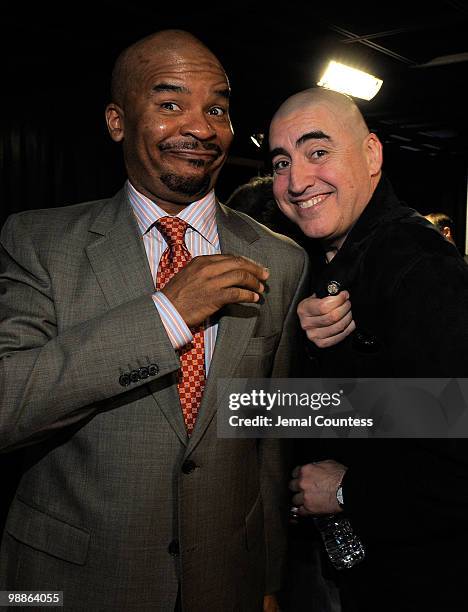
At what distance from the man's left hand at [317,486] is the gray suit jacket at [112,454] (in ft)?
0.62

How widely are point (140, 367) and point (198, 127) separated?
2.03 ft

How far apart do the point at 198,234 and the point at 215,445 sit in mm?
534

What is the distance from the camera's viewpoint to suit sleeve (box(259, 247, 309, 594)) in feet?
5.49

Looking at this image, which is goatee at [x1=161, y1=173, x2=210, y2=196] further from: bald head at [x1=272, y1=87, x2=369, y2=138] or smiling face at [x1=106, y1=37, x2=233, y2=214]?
bald head at [x1=272, y1=87, x2=369, y2=138]

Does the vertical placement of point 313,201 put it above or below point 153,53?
below

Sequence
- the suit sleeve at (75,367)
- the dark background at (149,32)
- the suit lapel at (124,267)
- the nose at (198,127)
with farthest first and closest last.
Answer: the dark background at (149,32) → the nose at (198,127) → the suit lapel at (124,267) → the suit sleeve at (75,367)

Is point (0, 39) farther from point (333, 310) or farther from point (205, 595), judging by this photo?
point (205, 595)

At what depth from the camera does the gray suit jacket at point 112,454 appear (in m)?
1.32

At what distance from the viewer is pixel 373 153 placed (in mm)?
1790

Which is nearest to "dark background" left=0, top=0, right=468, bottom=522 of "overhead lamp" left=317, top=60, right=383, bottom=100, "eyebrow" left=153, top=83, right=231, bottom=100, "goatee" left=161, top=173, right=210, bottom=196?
"overhead lamp" left=317, top=60, right=383, bottom=100

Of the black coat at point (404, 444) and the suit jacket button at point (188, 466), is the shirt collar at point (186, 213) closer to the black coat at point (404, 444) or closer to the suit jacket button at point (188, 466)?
the black coat at point (404, 444)

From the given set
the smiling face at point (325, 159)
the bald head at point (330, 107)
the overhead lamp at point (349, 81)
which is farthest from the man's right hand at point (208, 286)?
the overhead lamp at point (349, 81)

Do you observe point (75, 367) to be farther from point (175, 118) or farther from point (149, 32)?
point (149, 32)

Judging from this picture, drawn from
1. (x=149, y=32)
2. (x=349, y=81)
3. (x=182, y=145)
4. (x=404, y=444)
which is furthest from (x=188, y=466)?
(x=349, y=81)
